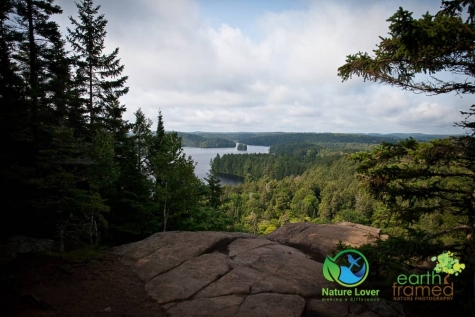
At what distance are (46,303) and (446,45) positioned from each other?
382 inches

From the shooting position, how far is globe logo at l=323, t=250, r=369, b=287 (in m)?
5.99

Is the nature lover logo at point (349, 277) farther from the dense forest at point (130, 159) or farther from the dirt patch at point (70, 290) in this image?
the dirt patch at point (70, 290)

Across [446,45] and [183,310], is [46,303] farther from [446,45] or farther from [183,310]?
[446,45]

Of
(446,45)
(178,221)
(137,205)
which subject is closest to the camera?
(446,45)

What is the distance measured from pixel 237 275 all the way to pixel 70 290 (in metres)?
4.38

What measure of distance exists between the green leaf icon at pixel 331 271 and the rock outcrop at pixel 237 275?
0.17 metres

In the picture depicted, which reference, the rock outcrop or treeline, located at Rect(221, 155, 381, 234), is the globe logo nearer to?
the rock outcrop

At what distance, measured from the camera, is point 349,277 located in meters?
6.14

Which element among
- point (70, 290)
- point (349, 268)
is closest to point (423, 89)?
point (349, 268)

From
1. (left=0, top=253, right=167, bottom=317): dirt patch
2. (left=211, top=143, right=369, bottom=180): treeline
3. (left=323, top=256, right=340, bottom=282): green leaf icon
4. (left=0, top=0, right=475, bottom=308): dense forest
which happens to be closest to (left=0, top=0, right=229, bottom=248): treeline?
(left=0, top=0, right=475, bottom=308): dense forest

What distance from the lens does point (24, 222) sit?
9719 mm

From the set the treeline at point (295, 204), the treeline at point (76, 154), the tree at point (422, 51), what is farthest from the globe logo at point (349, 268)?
the treeline at point (295, 204)

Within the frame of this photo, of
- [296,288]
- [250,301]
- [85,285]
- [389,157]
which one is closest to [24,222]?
[85,285]

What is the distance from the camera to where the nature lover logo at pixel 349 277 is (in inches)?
228
